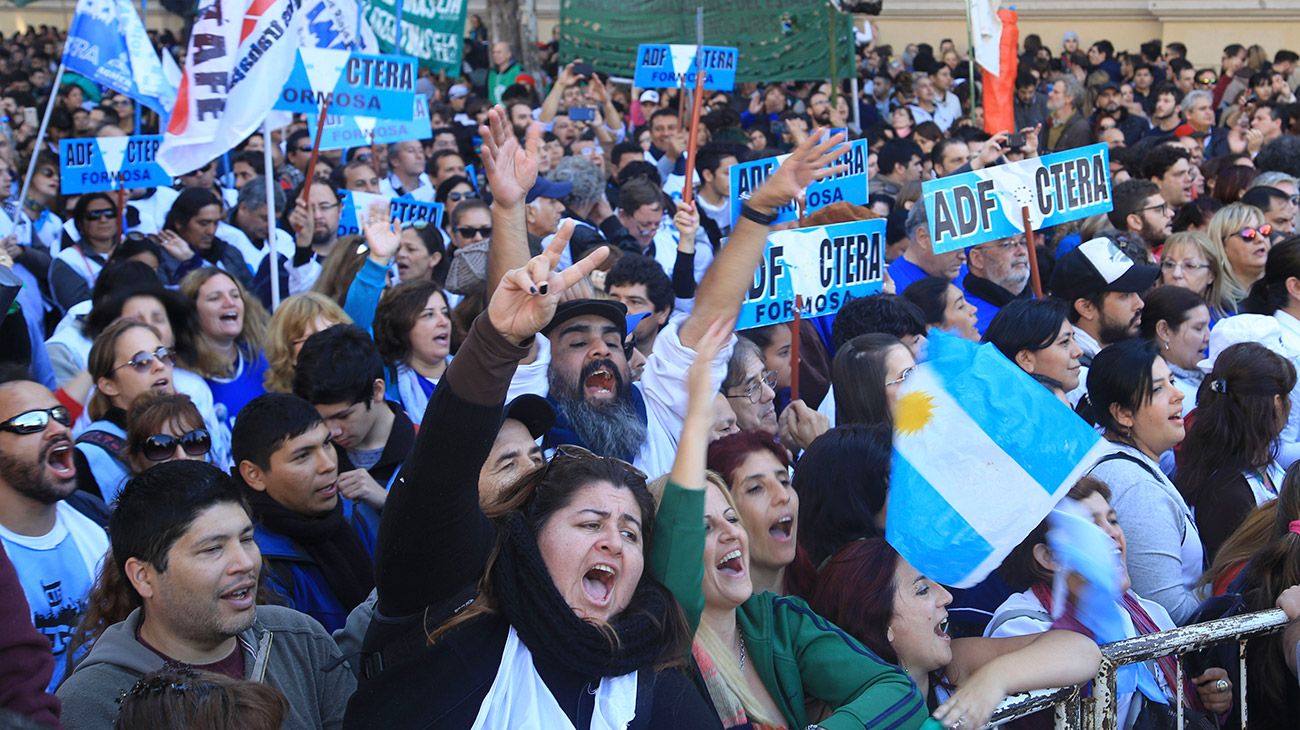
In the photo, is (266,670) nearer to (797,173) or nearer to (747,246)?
(747,246)

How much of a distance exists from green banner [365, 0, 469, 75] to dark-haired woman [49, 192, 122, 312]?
187 inches

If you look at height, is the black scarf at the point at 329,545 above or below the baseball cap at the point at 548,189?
below

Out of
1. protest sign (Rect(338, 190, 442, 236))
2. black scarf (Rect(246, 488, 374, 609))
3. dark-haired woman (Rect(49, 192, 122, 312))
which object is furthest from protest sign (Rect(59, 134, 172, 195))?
black scarf (Rect(246, 488, 374, 609))

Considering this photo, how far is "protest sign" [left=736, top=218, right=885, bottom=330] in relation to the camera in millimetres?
5746

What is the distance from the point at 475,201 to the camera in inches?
298

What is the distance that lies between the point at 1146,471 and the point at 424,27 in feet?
32.9

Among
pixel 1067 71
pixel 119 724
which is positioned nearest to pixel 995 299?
pixel 119 724

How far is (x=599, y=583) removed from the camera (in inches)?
112

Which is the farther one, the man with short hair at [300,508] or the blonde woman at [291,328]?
the blonde woman at [291,328]

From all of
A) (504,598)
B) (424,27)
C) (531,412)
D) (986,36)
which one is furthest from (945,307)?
(424,27)

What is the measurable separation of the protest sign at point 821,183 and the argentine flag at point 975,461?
366 cm

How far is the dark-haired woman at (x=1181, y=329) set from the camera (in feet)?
20.2

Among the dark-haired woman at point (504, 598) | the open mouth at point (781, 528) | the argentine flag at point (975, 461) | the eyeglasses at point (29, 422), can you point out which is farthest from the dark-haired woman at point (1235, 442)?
the eyeglasses at point (29, 422)

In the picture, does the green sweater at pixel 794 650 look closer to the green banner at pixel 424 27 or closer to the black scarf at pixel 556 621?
the black scarf at pixel 556 621
